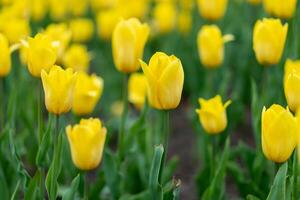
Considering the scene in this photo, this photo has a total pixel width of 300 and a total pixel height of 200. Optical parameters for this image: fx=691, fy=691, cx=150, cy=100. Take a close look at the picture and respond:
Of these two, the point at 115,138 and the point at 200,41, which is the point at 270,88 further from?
the point at 115,138

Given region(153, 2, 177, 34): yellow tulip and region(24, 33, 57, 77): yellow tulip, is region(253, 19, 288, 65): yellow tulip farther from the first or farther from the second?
region(153, 2, 177, 34): yellow tulip

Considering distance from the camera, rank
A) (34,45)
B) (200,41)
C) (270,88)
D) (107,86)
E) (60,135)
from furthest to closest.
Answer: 1. (107,86)
2. (270,88)
3. (200,41)
4. (34,45)
5. (60,135)

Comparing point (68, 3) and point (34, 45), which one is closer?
point (34, 45)

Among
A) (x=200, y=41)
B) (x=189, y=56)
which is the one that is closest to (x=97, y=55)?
(x=189, y=56)

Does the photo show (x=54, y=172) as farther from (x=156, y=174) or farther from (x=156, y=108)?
(x=156, y=108)

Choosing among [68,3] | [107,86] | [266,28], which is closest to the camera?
[266,28]

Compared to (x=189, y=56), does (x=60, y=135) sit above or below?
above

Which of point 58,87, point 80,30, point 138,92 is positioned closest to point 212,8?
point 138,92
